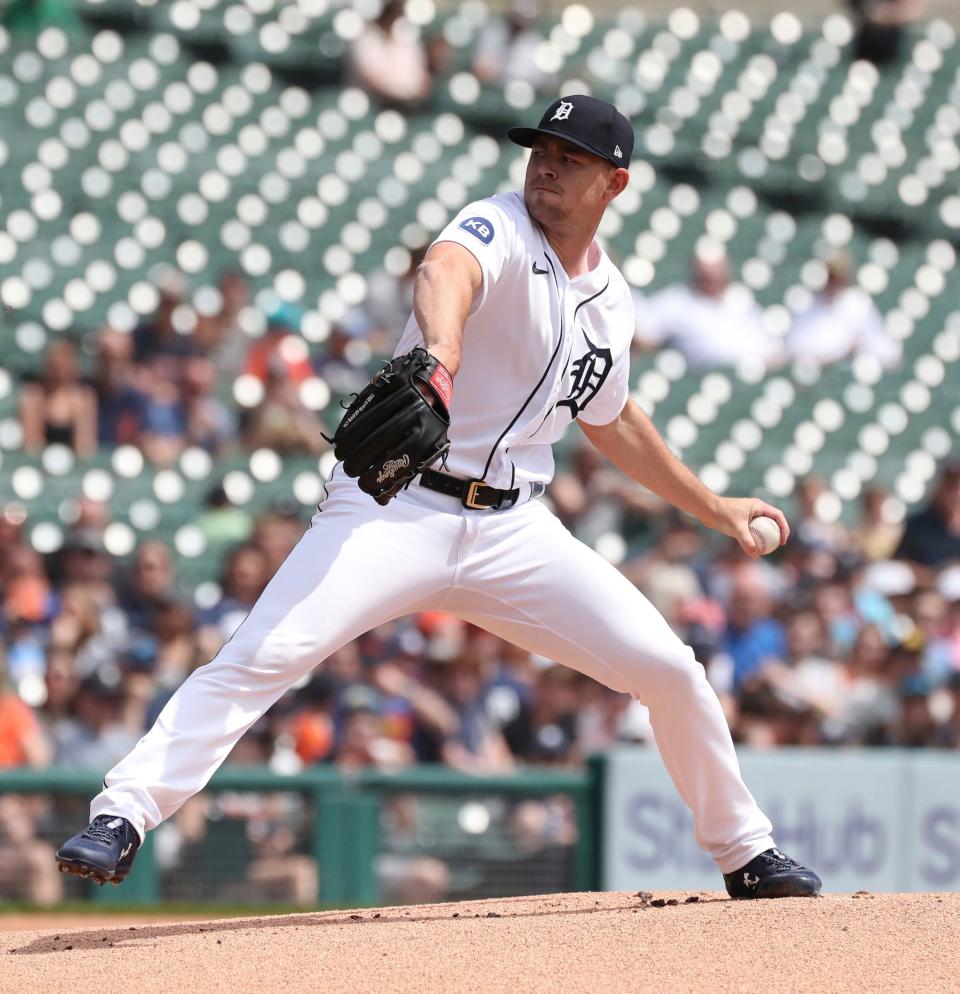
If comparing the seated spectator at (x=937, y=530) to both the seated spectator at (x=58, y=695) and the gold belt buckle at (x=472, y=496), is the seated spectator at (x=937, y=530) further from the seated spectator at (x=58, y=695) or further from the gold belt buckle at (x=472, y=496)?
the gold belt buckle at (x=472, y=496)

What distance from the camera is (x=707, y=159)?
1322 centimetres

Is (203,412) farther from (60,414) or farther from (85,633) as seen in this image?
(85,633)

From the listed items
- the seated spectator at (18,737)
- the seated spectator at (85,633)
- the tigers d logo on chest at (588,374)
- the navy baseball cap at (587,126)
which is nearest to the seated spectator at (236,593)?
the seated spectator at (85,633)

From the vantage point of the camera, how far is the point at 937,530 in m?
9.95

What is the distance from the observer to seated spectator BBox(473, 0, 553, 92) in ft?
42.6

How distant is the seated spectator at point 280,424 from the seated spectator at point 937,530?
3.32 meters

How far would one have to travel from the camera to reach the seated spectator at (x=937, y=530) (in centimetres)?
991

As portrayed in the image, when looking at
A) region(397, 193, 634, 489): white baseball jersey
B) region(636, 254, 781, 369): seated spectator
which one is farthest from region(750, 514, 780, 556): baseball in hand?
region(636, 254, 781, 369): seated spectator

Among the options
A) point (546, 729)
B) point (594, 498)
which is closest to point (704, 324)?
point (594, 498)

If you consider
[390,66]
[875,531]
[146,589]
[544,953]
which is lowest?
[544,953]

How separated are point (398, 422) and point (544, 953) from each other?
1.18 metres

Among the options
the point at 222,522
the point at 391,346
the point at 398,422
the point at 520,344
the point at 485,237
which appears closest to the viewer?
the point at 398,422

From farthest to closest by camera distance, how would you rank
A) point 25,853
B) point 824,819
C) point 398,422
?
1. point 824,819
2. point 25,853
3. point 398,422

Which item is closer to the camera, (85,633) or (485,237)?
(485,237)
